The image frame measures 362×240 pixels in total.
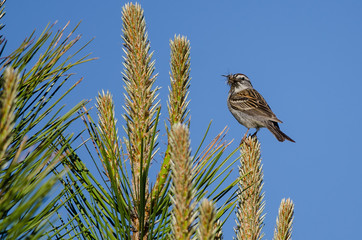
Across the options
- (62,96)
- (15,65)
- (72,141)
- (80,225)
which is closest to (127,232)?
(80,225)

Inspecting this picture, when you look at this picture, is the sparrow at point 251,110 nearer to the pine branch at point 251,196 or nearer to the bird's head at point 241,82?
the bird's head at point 241,82

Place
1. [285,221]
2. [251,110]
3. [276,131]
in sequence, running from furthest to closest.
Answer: [251,110] → [276,131] → [285,221]

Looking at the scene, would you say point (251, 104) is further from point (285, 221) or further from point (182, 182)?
point (182, 182)

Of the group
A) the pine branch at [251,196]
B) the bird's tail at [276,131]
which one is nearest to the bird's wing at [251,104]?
the bird's tail at [276,131]

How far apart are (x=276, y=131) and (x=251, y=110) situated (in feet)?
3.41

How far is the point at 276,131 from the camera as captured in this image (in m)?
11.1

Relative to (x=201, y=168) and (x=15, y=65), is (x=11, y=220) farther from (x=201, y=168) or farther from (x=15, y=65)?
(x=201, y=168)

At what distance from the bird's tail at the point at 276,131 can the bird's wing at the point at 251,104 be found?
0.15 m

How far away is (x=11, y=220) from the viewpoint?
1.69 metres

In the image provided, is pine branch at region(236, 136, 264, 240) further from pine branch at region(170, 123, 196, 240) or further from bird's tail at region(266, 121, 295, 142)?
bird's tail at region(266, 121, 295, 142)

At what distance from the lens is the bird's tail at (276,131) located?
422 inches

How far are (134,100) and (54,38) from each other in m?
0.66

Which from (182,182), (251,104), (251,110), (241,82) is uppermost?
(241,82)

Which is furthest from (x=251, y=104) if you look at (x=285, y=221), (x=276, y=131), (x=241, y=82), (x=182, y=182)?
(x=182, y=182)
